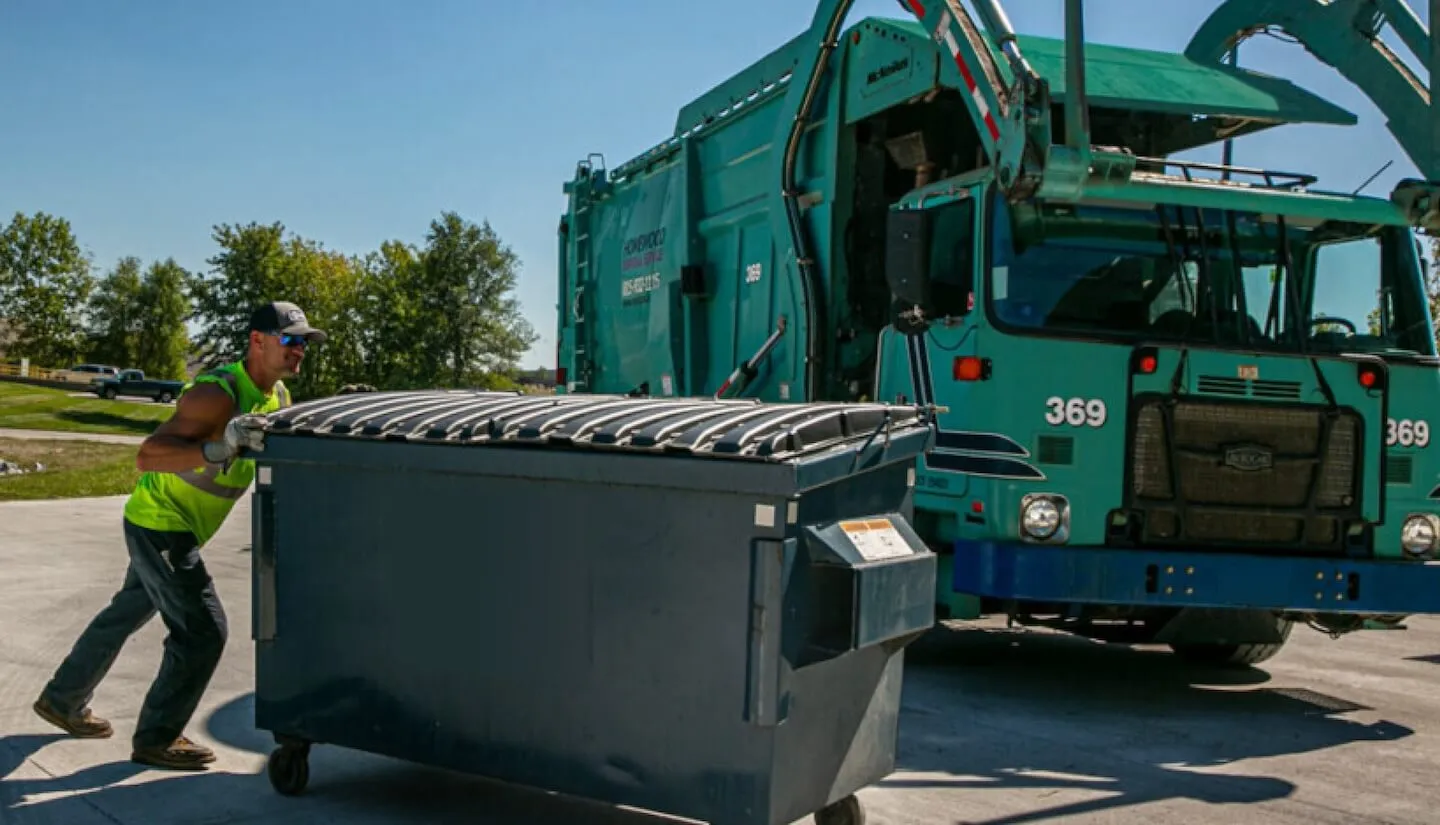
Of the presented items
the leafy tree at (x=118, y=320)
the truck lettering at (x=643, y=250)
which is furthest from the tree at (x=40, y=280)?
the truck lettering at (x=643, y=250)

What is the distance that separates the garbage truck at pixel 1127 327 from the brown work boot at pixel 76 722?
3.62 m

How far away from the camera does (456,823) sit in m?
4.46

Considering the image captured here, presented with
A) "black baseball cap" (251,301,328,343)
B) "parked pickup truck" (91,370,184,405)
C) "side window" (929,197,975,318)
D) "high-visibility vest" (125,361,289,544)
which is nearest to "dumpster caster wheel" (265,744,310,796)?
"high-visibility vest" (125,361,289,544)

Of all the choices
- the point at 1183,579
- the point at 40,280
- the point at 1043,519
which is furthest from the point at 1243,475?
the point at 40,280

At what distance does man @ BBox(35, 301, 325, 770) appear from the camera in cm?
481

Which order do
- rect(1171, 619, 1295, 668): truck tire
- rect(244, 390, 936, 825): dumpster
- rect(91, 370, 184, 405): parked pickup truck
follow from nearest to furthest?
1. rect(244, 390, 936, 825): dumpster
2. rect(1171, 619, 1295, 668): truck tire
3. rect(91, 370, 184, 405): parked pickup truck

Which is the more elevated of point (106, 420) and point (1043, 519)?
point (1043, 519)

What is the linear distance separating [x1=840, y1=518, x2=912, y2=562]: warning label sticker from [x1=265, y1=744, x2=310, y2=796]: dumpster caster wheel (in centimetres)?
211

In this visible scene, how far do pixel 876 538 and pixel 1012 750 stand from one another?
7.07ft

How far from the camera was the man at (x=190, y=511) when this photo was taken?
15.8 feet

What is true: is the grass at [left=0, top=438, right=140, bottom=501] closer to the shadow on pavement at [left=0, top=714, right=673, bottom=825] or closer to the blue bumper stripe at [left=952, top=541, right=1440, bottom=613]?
the shadow on pavement at [left=0, top=714, right=673, bottom=825]

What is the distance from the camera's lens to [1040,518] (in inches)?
244

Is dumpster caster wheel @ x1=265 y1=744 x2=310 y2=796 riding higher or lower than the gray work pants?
lower

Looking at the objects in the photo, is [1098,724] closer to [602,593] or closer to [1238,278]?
[1238,278]
